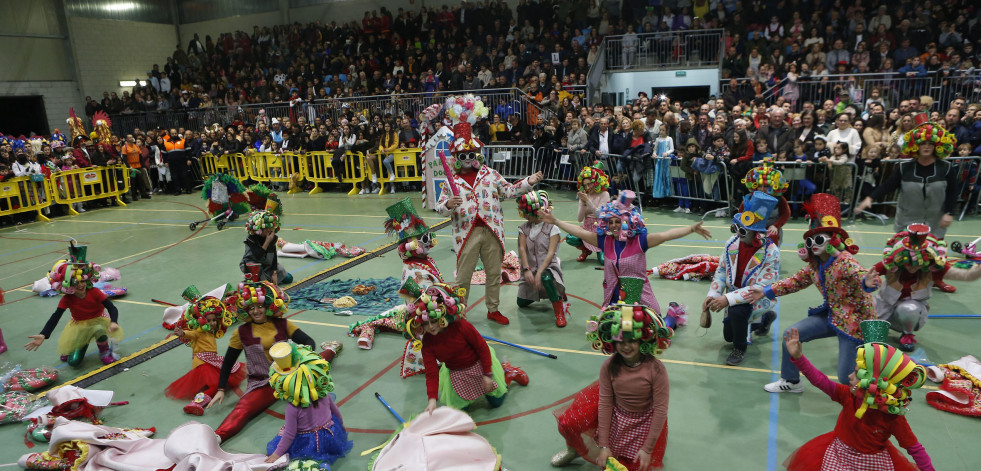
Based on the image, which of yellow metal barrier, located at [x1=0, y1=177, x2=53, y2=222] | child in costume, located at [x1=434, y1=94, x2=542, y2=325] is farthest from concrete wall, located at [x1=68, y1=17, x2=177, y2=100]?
child in costume, located at [x1=434, y1=94, x2=542, y2=325]

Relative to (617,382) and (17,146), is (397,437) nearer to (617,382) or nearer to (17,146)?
(617,382)

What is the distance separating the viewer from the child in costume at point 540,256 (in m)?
6.35

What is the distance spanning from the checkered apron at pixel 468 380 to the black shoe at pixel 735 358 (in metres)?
2.16

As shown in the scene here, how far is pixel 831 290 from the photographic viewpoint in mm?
4617

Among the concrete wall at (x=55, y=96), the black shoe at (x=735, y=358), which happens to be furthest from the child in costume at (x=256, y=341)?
the concrete wall at (x=55, y=96)

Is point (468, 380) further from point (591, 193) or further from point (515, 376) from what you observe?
point (591, 193)

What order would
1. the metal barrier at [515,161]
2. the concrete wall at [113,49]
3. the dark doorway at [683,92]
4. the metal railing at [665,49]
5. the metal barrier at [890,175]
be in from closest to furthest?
the metal barrier at [890,175]
the metal barrier at [515,161]
the metal railing at [665,49]
the dark doorway at [683,92]
the concrete wall at [113,49]

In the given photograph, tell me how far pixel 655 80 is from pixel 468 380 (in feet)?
50.7

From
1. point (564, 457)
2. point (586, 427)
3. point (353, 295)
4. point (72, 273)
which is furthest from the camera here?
point (353, 295)

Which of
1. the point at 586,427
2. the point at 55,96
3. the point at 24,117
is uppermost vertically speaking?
the point at 55,96

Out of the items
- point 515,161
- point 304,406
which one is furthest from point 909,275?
point 515,161

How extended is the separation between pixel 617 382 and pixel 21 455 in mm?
4488

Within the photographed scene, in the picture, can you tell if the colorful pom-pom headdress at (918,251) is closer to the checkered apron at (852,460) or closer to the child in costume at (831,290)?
the child in costume at (831,290)

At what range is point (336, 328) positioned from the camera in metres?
6.79
